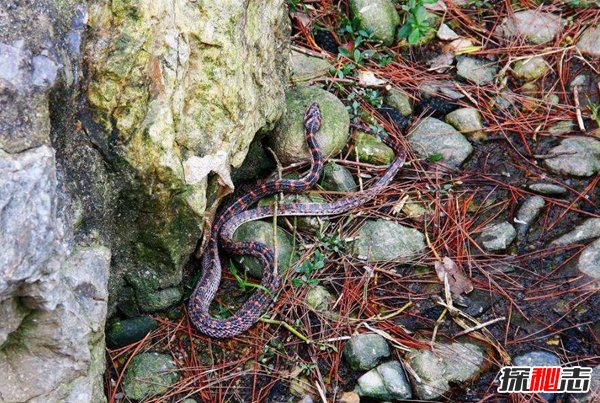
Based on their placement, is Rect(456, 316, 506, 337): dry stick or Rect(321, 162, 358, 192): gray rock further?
Rect(321, 162, 358, 192): gray rock

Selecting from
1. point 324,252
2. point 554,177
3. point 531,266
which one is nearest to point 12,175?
point 324,252

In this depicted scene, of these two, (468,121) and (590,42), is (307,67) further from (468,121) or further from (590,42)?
(590,42)

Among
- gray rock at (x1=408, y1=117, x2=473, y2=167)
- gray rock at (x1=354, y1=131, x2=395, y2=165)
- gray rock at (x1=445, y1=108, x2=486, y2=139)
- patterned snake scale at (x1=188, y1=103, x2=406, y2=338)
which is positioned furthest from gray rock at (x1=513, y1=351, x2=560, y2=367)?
gray rock at (x1=445, y1=108, x2=486, y2=139)

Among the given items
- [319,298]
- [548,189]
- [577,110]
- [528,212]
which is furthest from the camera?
[577,110]

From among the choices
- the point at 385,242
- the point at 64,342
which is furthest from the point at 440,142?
the point at 64,342

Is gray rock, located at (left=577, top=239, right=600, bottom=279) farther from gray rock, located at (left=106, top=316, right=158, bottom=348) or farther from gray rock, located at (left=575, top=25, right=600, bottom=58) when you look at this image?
gray rock, located at (left=106, top=316, right=158, bottom=348)

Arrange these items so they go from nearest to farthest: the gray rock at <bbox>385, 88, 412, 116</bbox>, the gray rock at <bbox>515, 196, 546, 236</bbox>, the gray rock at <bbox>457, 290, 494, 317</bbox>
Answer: the gray rock at <bbox>457, 290, 494, 317</bbox> → the gray rock at <bbox>515, 196, 546, 236</bbox> → the gray rock at <bbox>385, 88, 412, 116</bbox>

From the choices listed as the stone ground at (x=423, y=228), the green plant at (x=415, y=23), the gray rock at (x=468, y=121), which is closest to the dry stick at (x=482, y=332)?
the stone ground at (x=423, y=228)
